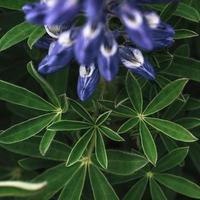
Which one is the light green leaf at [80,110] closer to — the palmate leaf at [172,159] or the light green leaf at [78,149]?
the light green leaf at [78,149]

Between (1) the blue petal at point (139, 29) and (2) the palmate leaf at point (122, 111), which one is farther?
(2) the palmate leaf at point (122, 111)

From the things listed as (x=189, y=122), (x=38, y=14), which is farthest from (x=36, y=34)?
(x=189, y=122)

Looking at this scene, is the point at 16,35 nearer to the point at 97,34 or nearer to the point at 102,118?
the point at 102,118

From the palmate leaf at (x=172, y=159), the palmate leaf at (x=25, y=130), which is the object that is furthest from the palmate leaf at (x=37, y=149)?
the palmate leaf at (x=172, y=159)

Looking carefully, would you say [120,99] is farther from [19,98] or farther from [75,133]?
[19,98]

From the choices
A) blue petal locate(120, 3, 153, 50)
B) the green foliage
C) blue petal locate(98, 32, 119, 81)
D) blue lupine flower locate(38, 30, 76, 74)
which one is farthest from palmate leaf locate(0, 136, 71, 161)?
blue petal locate(120, 3, 153, 50)

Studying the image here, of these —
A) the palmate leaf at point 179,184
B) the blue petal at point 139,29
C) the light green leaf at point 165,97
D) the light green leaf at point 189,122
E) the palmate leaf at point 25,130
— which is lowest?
the palmate leaf at point 179,184
